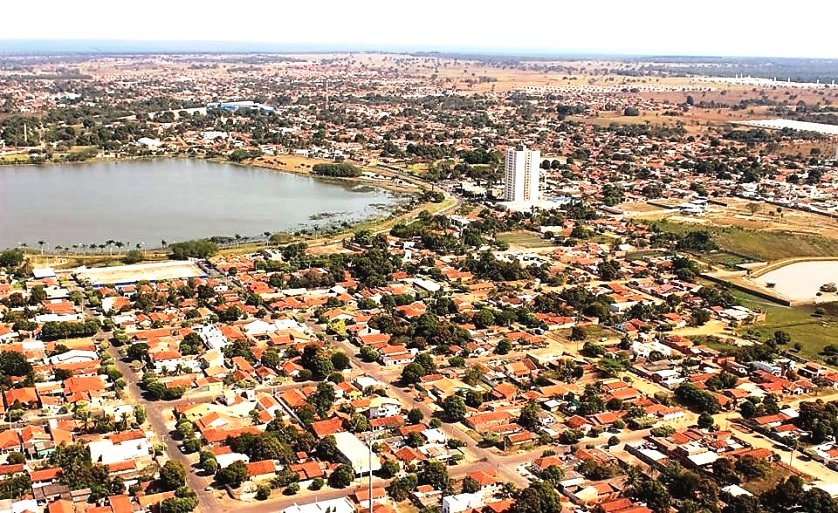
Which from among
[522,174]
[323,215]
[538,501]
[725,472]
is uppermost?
[522,174]

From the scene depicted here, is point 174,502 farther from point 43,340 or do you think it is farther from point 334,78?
point 334,78

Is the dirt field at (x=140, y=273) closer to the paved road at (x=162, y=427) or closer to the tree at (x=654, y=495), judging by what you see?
the paved road at (x=162, y=427)

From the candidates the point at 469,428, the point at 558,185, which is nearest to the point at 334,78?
the point at 558,185

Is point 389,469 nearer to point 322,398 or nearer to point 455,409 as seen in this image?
point 455,409

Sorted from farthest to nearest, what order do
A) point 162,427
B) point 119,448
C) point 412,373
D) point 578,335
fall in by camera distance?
1. point 578,335
2. point 412,373
3. point 162,427
4. point 119,448

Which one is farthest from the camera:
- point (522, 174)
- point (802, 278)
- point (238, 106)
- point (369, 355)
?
point (238, 106)

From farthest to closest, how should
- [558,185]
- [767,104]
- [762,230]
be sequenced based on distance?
[767,104]
[558,185]
[762,230]

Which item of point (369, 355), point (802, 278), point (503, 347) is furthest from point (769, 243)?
A: point (369, 355)

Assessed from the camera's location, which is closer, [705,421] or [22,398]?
[705,421]
